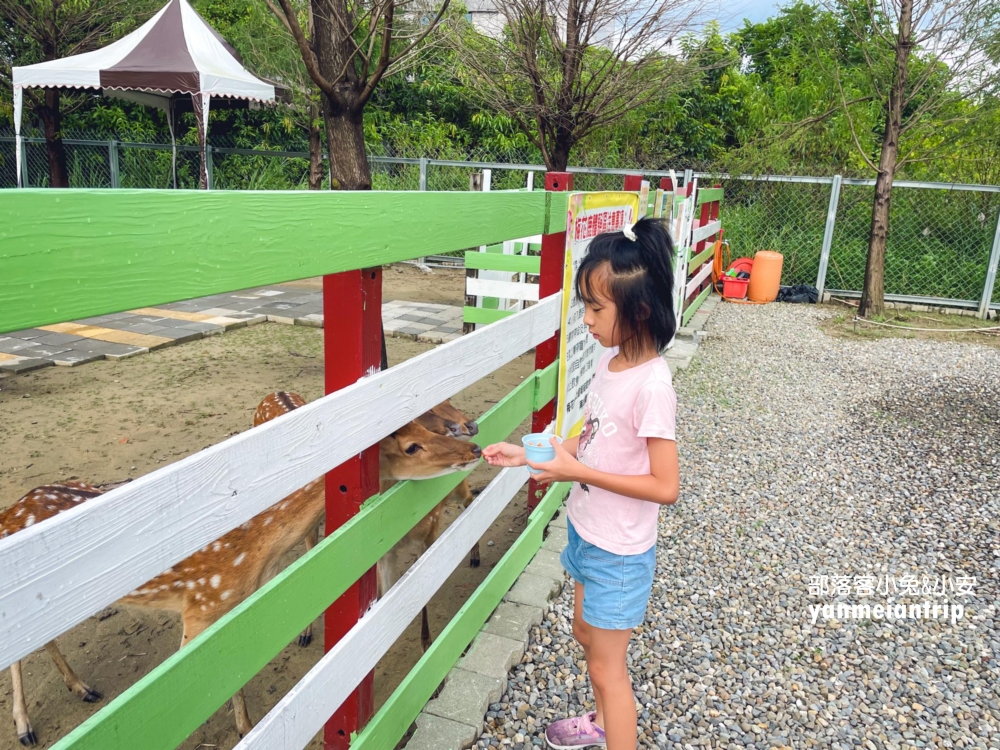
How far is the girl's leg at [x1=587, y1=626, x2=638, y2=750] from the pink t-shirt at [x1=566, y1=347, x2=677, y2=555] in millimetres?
265

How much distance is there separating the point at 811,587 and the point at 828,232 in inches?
349

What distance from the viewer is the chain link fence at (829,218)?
10844 millimetres

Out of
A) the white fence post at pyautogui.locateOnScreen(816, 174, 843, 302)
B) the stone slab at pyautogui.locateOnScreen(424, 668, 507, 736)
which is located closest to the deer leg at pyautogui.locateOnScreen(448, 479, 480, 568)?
the stone slab at pyautogui.locateOnScreen(424, 668, 507, 736)

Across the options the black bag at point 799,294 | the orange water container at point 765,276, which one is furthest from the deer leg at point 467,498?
the black bag at point 799,294

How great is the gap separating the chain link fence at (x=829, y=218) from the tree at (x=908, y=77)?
790 mm

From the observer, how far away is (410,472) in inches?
80.7

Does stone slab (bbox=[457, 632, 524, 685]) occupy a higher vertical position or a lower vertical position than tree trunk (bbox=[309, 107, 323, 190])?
lower

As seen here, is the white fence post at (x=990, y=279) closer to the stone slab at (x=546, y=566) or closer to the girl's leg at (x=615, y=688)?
the stone slab at (x=546, y=566)

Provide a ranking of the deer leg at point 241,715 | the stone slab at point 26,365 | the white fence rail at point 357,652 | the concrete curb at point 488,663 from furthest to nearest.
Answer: the stone slab at point 26,365, the deer leg at point 241,715, the concrete curb at point 488,663, the white fence rail at point 357,652

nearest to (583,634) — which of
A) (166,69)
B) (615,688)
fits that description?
(615,688)

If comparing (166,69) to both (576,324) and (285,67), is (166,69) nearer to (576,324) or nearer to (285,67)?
(285,67)

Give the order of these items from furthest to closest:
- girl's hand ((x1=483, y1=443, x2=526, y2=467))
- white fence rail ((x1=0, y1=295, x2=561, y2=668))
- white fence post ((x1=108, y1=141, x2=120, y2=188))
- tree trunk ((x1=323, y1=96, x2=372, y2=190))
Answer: white fence post ((x1=108, y1=141, x2=120, y2=188))
tree trunk ((x1=323, y1=96, x2=372, y2=190))
girl's hand ((x1=483, y1=443, x2=526, y2=467))
white fence rail ((x1=0, y1=295, x2=561, y2=668))

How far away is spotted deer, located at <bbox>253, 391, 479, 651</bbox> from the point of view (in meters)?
2.06

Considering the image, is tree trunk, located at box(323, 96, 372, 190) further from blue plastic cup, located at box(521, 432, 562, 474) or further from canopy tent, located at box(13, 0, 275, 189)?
canopy tent, located at box(13, 0, 275, 189)
